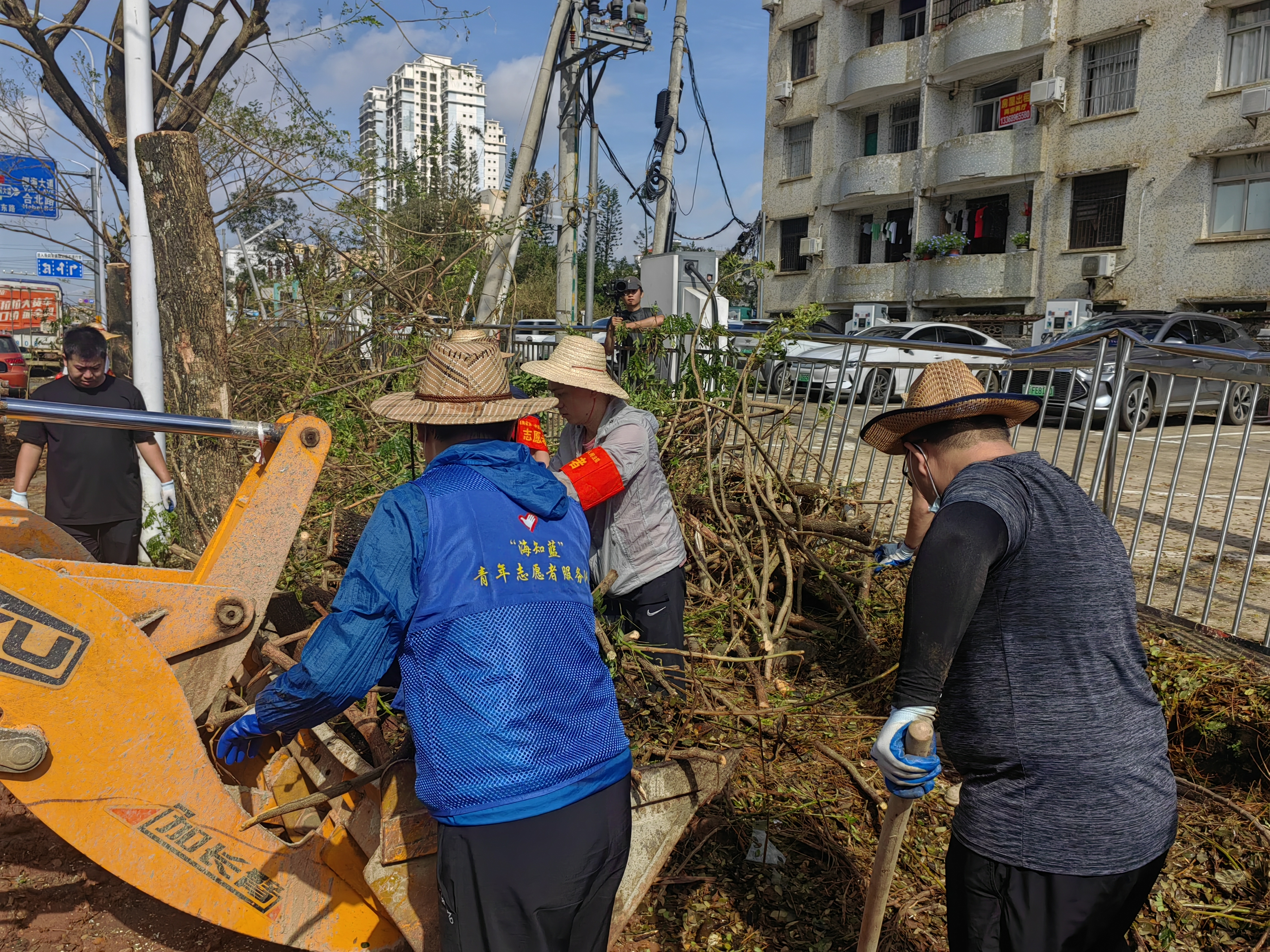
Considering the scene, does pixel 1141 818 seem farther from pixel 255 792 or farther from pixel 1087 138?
pixel 1087 138

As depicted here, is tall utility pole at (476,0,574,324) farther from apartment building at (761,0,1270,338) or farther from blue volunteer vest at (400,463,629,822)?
apartment building at (761,0,1270,338)

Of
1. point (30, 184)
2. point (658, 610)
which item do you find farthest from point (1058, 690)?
point (30, 184)

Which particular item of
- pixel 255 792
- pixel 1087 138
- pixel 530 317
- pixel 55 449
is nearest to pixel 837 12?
pixel 1087 138

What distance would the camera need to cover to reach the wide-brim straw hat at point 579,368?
3385 mm

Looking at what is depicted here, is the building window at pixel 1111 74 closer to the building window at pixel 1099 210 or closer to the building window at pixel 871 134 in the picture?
the building window at pixel 1099 210

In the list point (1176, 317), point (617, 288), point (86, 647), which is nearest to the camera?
point (86, 647)

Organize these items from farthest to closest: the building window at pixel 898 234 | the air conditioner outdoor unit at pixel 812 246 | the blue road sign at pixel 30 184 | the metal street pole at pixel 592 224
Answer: the air conditioner outdoor unit at pixel 812 246 → the building window at pixel 898 234 → the metal street pole at pixel 592 224 → the blue road sign at pixel 30 184

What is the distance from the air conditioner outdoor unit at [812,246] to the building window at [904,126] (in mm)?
3396

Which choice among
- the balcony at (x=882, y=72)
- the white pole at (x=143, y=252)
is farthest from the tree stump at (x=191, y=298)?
the balcony at (x=882, y=72)

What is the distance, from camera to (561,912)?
1.87 metres

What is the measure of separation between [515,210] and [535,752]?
8692 millimetres

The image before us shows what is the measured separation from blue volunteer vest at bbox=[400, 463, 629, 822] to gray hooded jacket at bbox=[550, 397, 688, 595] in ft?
4.92

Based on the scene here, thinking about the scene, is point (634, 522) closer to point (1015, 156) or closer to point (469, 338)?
point (469, 338)

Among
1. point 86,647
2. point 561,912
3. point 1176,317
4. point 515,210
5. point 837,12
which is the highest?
point 837,12
